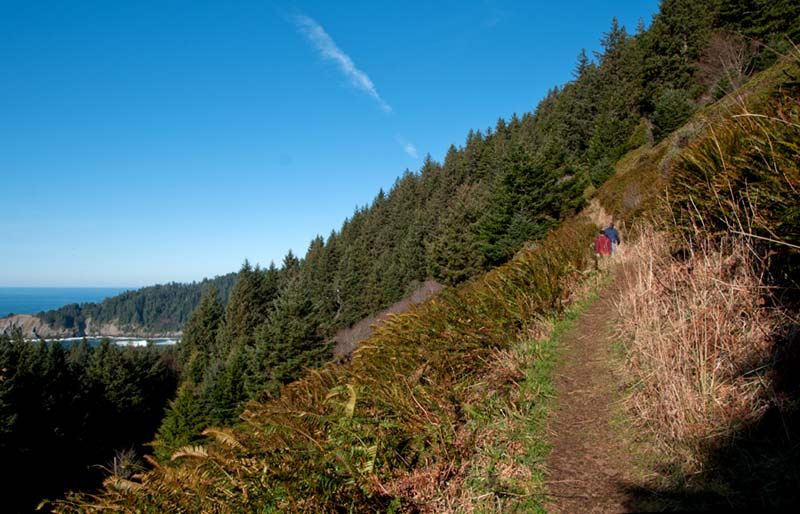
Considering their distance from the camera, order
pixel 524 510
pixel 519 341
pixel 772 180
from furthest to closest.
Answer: pixel 519 341, pixel 772 180, pixel 524 510

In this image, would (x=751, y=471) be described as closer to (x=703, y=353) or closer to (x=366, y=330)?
(x=703, y=353)

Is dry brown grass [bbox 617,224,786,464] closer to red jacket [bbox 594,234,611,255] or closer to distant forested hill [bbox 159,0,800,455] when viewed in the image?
distant forested hill [bbox 159,0,800,455]

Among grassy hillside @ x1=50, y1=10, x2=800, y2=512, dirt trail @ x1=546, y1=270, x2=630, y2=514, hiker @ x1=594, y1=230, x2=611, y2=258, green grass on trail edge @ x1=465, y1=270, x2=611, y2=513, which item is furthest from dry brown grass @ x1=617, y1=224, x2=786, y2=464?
hiker @ x1=594, y1=230, x2=611, y2=258

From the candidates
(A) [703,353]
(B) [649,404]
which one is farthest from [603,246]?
(B) [649,404]

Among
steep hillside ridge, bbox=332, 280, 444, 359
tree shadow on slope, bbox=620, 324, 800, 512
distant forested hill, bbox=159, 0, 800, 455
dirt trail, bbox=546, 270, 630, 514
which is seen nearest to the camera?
tree shadow on slope, bbox=620, 324, 800, 512

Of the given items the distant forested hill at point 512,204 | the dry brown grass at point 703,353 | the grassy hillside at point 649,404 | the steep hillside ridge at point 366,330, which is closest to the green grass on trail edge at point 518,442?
the grassy hillside at point 649,404

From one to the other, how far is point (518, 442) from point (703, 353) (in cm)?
138

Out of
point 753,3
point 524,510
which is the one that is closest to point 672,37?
point 753,3

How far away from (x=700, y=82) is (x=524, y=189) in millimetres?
20823

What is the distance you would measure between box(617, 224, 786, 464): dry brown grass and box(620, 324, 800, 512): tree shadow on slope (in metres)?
0.06

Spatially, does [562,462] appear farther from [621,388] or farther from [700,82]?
[700,82]

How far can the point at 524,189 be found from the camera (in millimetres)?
22969

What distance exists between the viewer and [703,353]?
2684 millimetres

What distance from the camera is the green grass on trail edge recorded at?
2428mm
